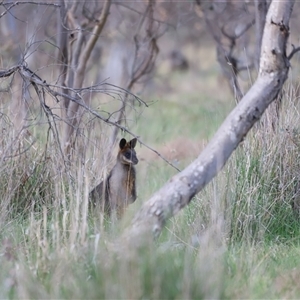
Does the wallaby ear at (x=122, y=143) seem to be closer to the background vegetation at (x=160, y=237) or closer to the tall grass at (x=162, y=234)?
the background vegetation at (x=160, y=237)

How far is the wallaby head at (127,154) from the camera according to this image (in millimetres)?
7960

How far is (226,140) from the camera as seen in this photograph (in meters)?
5.27

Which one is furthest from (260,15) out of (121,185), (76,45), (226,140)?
(226,140)

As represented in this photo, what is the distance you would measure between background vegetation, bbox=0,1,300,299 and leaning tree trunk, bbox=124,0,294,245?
19cm

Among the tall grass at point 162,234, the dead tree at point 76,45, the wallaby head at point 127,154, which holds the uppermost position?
the dead tree at point 76,45

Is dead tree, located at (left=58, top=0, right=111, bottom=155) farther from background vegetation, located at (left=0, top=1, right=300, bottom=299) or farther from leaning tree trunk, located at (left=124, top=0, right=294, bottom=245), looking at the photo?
leaning tree trunk, located at (left=124, top=0, right=294, bottom=245)

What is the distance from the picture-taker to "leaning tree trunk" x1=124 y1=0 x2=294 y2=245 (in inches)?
201

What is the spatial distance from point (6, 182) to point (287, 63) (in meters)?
2.89

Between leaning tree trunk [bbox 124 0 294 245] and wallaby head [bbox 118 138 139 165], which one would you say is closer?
leaning tree trunk [bbox 124 0 294 245]

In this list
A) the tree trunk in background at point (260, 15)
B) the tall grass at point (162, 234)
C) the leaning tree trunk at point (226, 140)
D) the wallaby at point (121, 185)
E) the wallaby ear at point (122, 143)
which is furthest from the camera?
the tree trunk in background at point (260, 15)

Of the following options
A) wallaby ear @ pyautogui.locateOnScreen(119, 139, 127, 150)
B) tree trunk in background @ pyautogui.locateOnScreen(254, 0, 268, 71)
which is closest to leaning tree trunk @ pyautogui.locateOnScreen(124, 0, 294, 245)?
wallaby ear @ pyautogui.locateOnScreen(119, 139, 127, 150)

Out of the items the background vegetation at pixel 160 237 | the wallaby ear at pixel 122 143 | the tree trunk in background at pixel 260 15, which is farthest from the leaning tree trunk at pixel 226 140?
the tree trunk in background at pixel 260 15

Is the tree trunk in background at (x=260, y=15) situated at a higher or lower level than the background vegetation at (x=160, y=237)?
higher

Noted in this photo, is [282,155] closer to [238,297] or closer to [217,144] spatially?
[217,144]
